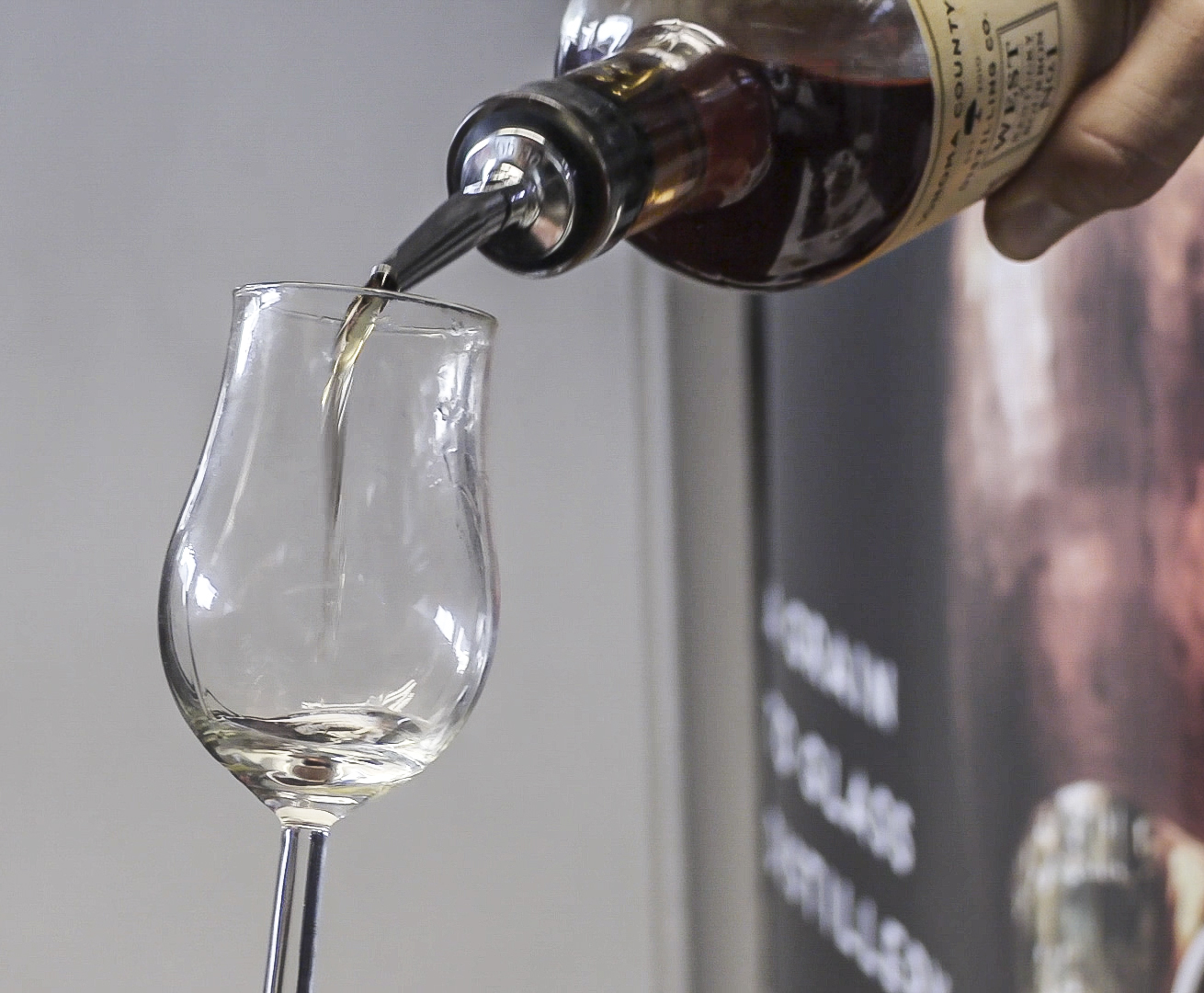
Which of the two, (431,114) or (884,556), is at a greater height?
(431,114)

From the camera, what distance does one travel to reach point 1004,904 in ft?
2.39

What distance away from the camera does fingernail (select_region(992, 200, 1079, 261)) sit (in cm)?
50

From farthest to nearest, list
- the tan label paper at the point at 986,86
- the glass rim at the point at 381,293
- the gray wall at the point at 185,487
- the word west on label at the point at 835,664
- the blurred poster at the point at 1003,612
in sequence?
the gray wall at the point at 185,487 → the word west on label at the point at 835,664 → the blurred poster at the point at 1003,612 → the tan label paper at the point at 986,86 → the glass rim at the point at 381,293

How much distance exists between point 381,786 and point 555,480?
1.35m

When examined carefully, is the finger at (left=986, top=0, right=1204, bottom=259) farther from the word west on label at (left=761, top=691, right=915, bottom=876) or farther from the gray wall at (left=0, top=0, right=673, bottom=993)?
the gray wall at (left=0, top=0, right=673, bottom=993)

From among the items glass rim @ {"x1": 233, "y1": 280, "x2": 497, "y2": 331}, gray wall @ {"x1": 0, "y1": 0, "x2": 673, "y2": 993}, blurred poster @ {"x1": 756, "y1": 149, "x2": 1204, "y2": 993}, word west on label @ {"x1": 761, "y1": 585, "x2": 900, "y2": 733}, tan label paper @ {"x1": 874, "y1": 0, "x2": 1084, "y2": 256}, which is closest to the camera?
glass rim @ {"x1": 233, "y1": 280, "x2": 497, "y2": 331}

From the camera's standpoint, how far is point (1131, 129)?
46cm

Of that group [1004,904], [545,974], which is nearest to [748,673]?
[545,974]

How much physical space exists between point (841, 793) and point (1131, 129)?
2.25ft

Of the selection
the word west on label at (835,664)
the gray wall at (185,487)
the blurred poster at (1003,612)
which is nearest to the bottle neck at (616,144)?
the blurred poster at (1003,612)

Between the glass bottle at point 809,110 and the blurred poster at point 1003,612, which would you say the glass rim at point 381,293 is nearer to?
the glass bottle at point 809,110

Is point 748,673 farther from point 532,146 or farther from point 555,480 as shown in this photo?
point 532,146

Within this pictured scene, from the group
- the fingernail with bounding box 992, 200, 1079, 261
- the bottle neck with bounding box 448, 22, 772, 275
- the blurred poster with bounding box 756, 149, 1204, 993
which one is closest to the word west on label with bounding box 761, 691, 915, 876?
the blurred poster with bounding box 756, 149, 1204, 993

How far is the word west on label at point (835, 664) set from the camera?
930 millimetres
